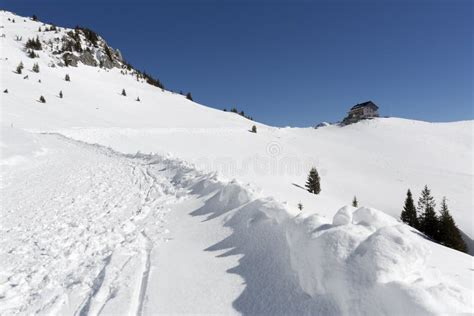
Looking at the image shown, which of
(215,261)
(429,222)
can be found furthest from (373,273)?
(429,222)

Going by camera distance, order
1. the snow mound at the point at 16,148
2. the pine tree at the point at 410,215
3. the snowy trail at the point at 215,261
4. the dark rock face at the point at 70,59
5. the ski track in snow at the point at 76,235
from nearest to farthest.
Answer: the snowy trail at the point at 215,261, the ski track in snow at the point at 76,235, the snow mound at the point at 16,148, the pine tree at the point at 410,215, the dark rock face at the point at 70,59

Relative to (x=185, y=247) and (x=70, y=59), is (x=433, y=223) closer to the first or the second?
(x=185, y=247)

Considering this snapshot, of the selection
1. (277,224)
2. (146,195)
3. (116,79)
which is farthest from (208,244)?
(116,79)

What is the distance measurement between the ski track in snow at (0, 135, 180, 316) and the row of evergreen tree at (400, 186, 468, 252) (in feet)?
84.6

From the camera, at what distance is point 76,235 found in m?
7.52

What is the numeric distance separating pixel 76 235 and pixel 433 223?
31624 millimetres

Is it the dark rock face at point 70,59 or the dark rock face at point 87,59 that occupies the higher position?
the dark rock face at point 87,59

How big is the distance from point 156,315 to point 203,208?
16.9 feet

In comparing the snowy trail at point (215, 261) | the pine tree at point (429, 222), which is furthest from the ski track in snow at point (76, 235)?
the pine tree at point (429, 222)

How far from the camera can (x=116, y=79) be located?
72188 millimetres

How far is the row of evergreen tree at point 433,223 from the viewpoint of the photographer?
85.3 feet

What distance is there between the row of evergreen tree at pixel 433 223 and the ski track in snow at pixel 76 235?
25.8m

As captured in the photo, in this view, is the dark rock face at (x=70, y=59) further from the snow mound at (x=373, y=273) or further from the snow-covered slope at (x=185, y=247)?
the snow mound at (x=373, y=273)

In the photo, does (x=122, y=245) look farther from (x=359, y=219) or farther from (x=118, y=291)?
(x=359, y=219)
